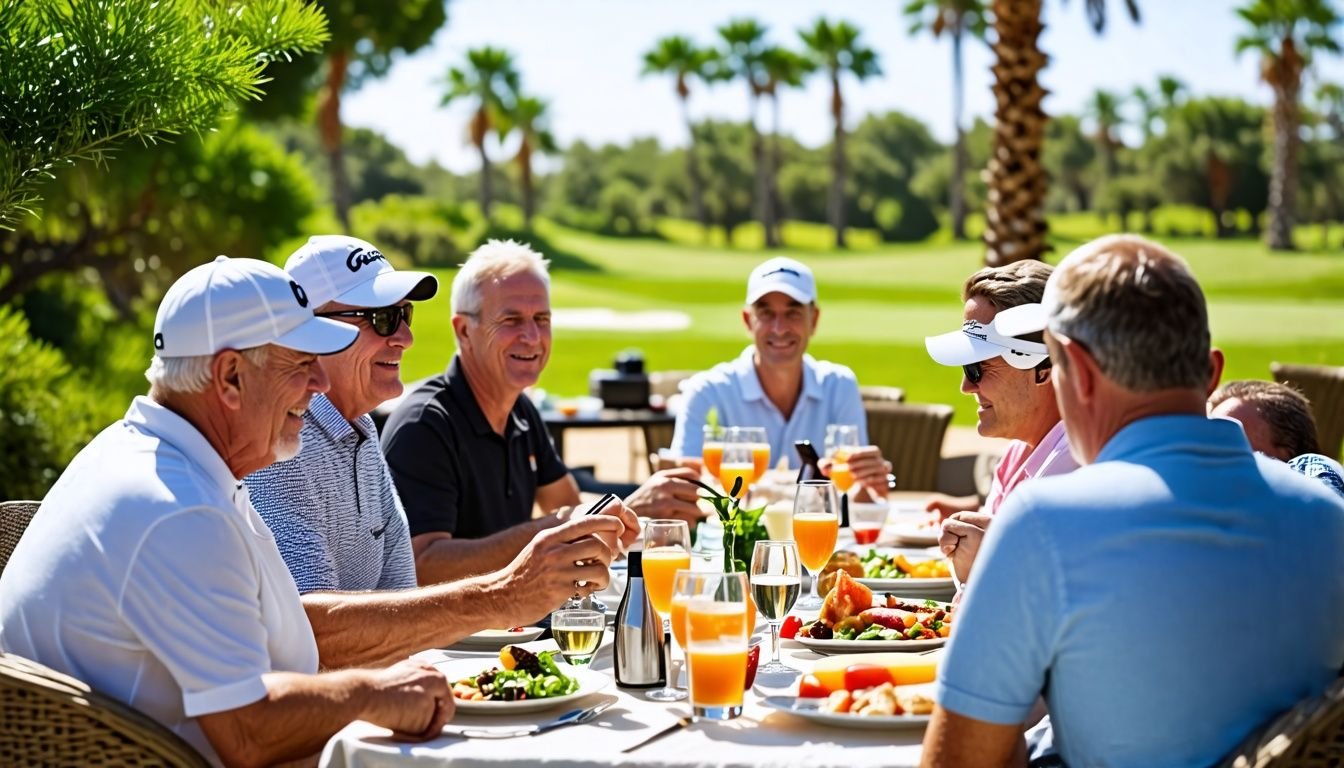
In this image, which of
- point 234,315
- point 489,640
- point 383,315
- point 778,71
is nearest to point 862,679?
point 489,640

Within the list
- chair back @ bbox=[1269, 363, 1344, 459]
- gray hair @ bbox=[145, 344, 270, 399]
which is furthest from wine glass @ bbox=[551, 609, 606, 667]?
chair back @ bbox=[1269, 363, 1344, 459]

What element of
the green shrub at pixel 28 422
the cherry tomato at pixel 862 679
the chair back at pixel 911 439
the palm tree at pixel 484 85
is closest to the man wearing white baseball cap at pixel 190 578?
the cherry tomato at pixel 862 679

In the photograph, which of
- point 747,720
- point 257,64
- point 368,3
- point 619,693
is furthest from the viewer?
point 368,3

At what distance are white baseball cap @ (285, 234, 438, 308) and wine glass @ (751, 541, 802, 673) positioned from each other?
129cm

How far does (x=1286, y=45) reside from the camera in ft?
156

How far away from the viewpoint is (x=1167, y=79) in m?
71.8

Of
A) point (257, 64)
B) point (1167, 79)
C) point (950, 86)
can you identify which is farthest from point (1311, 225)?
point (257, 64)

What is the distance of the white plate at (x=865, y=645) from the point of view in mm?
2988

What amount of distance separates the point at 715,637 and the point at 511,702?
38cm

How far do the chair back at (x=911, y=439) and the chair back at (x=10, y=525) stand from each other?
14.7 feet

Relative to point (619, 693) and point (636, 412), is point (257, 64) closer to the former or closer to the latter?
point (619, 693)

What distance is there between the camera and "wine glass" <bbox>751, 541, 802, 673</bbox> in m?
2.99

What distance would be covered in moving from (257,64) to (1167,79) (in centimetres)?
7319

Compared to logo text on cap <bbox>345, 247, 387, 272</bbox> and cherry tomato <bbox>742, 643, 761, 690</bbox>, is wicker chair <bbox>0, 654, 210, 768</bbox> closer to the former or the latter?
cherry tomato <bbox>742, 643, 761, 690</bbox>
